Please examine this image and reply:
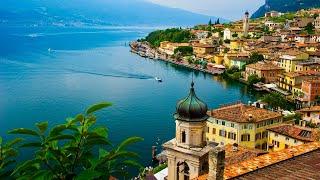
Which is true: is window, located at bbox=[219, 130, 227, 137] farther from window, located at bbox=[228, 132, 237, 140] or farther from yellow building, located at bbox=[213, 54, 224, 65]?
yellow building, located at bbox=[213, 54, 224, 65]

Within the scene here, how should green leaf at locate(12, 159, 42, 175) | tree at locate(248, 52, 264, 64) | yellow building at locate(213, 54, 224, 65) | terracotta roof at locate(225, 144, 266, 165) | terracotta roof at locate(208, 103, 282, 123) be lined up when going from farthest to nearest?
1. yellow building at locate(213, 54, 224, 65)
2. tree at locate(248, 52, 264, 64)
3. terracotta roof at locate(208, 103, 282, 123)
4. terracotta roof at locate(225, 144, 266, 165)
5. green leaf at locate(12, 159, 42, 175)

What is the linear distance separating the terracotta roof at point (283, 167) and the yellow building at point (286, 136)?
15462mm

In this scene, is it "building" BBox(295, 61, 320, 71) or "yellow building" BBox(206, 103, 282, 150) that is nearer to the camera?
"yellow building" BBox(206, 103, 282, 150)

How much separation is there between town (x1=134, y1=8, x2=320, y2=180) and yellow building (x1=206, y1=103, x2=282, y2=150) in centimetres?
5

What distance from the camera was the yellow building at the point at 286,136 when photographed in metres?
22.2

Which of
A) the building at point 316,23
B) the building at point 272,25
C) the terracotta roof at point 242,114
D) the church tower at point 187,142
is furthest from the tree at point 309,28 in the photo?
the church tower at point 187,142

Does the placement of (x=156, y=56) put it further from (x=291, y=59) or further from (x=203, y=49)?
(x=291, y=59)

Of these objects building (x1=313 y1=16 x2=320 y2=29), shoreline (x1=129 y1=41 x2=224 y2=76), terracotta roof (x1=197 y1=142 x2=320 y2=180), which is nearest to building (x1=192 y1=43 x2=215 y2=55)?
shoreline (x1=129 y1=41 x2=224 y2=76)

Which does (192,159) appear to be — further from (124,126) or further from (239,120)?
(124,126)

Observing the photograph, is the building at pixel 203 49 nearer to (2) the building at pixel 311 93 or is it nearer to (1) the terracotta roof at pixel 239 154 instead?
(2) the building at pixel 311 93

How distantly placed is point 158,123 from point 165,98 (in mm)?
11159

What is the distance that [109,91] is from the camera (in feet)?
165

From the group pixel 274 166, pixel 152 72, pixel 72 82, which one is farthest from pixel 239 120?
pixel 152 72

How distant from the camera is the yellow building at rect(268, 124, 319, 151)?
875 inches
